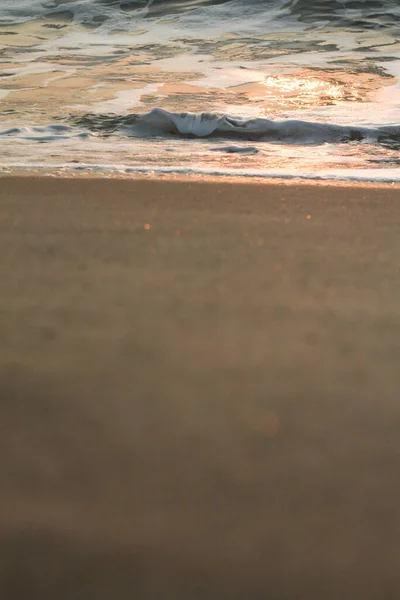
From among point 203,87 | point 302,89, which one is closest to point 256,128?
point 302,89

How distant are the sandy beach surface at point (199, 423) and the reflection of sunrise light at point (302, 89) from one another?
488 cm

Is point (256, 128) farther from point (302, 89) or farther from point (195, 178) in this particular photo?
point (195, 178)

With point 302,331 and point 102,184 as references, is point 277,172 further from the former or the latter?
point 302,331

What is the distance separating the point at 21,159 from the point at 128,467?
11.4ft

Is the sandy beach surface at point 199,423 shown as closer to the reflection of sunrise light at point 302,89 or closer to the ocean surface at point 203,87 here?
the ocean surface at point 203,87

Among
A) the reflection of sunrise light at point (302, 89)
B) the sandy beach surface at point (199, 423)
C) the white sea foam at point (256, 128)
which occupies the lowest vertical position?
the white sea foam at point (256, 128)

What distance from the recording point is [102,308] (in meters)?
1.45

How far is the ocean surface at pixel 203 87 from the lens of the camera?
4.41 m

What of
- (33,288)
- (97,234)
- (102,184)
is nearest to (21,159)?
(102,184)

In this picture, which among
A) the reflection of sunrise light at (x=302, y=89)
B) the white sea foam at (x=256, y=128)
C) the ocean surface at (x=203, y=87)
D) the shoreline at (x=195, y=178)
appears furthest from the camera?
the reflection of sunrise light at (x=302, y=89)

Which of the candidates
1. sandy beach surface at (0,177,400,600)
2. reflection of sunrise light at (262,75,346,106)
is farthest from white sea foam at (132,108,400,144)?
sandy beach surface at (0,177,400,600)

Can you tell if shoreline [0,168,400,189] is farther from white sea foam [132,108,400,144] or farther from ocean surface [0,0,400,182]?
white sea foam [132,108,400,144]

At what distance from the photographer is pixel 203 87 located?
24.0ft

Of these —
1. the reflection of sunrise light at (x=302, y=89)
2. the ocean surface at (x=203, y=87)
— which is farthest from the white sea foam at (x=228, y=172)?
the reflection of sunrise light at (x=302, y=89)
